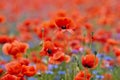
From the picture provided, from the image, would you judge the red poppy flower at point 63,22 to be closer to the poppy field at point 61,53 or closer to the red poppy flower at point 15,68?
the poppy field at point 61,53

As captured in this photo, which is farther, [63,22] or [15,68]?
[63,22]

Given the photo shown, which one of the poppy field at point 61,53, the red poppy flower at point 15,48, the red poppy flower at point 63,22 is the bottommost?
the poppy field at point 61,53

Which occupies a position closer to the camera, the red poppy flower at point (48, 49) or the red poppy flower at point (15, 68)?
the red poppy flower at point (15, 68)

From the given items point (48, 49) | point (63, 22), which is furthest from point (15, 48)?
point (63, 22)

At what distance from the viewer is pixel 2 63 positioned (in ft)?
13.6

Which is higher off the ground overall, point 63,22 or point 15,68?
point 63,22

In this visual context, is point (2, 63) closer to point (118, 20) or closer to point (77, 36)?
point (77, 36)

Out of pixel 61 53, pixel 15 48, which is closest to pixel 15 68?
A: pixel 15 48

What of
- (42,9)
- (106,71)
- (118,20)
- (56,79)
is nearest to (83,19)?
(106,71)

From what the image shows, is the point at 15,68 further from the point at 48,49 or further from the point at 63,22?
the point at 63,22

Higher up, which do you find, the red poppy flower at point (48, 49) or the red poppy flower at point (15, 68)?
the red poppy flower at point (48, 49)

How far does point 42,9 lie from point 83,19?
5721 mm

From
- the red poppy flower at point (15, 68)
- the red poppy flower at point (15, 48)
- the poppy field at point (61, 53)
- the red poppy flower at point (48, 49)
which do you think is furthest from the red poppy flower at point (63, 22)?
the red poppy flower at point (15, 68)

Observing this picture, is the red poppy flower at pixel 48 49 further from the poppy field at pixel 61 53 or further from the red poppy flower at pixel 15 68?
the red poppy flower at pixel 15 68
